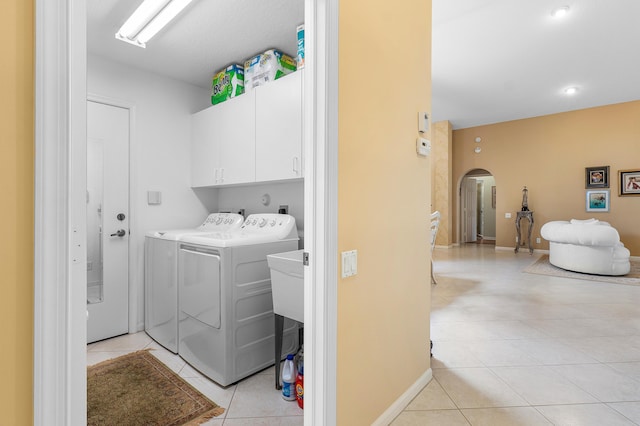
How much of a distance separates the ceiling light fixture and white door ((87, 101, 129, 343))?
2.65 ft

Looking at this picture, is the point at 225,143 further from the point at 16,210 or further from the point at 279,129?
the point at 16,210

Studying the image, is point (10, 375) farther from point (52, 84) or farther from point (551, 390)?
point (551, 390)

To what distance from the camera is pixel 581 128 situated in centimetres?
703

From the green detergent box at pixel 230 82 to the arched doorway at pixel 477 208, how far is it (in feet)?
24.9

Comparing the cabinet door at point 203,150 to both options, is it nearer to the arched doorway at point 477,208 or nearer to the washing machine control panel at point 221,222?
the washing machine control panel at point 221,222

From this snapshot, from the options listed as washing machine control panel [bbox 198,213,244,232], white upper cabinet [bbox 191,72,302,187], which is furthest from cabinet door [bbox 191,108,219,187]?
washing machine control panel [bbox 198,213,244,232]

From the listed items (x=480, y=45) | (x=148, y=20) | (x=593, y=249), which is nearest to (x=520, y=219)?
(x=593, y=249)

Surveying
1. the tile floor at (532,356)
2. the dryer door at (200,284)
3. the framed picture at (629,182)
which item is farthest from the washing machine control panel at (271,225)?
the framed picture at (629,182)

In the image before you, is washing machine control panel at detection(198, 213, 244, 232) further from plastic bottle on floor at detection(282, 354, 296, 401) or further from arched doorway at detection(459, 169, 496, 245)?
arched doorway at detection(459, 169, 496, 245)

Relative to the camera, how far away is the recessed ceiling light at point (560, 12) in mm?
3332

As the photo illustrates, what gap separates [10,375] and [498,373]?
100 inches

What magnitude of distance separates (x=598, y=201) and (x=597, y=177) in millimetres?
510

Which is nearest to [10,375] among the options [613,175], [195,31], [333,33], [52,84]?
[52,84]

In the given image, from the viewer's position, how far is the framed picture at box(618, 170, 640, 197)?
21.3 feet
